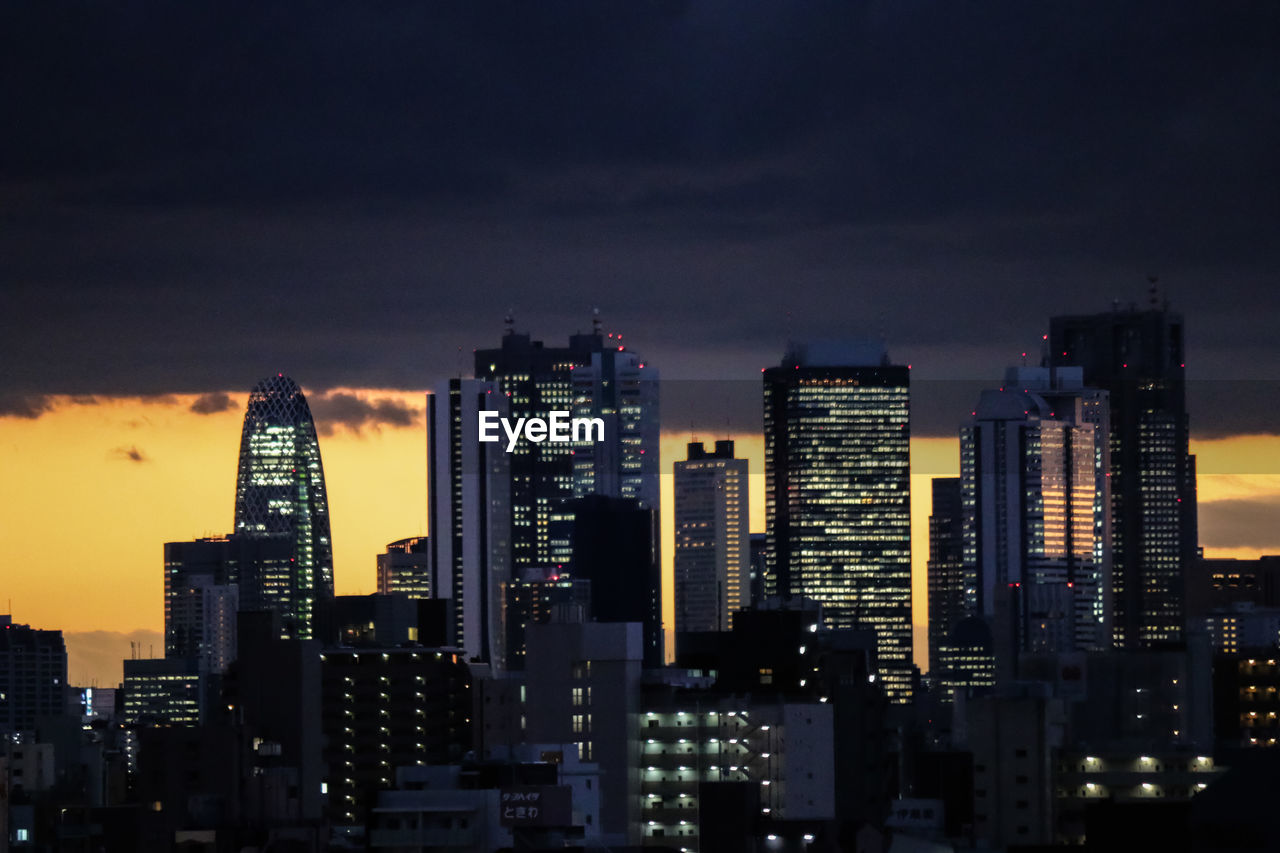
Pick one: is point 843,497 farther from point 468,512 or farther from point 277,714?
point 277,714

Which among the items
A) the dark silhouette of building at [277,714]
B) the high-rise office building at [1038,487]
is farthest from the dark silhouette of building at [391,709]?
the high-rise office building at [1038,487]

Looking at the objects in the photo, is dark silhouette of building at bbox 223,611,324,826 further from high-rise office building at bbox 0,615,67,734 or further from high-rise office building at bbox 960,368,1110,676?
high-rise office building at bbox 960,368,1110,676

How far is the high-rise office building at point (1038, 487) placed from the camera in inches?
5172

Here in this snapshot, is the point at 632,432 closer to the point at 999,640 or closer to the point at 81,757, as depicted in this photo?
the point at 999,640

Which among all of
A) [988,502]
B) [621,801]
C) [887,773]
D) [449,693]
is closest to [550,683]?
[621,801]

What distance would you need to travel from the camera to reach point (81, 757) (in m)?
60.6

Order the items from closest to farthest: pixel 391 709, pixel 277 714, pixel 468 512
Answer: pixel 277 714
pixel 391 709
pixel 468 512

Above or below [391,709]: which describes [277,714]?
above

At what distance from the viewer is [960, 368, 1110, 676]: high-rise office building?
13138 centimetres

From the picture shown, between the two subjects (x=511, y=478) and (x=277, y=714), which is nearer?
(x=277, y=714)

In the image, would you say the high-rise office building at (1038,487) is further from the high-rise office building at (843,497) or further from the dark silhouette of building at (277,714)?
the dark silhouette of building at (277,714)

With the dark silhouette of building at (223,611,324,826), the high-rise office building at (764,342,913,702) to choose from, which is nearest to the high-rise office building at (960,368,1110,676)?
the high-rise office building at (764,342,913,702)

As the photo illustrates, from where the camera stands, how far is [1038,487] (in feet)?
442

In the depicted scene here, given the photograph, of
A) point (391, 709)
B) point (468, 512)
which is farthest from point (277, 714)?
point (468, 512)
